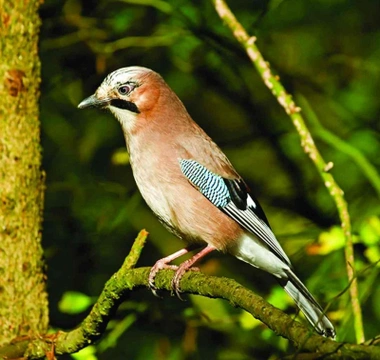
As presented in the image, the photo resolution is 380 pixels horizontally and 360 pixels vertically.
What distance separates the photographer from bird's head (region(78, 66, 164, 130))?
4.83 metres

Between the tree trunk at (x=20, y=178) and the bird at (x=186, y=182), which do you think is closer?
the tree trunk at (x=20, y=178)

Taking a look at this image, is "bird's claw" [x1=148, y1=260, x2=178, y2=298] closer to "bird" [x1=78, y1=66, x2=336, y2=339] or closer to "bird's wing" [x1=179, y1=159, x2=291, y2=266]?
"bird" [x1=78, y1=66, x2=336, y2=339]

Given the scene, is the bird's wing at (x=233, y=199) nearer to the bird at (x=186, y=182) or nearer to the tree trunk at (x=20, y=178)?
the bird at (x=186, y=182)

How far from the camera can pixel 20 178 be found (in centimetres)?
438

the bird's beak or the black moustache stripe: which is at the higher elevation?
the bird's beak

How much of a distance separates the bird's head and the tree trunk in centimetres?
45

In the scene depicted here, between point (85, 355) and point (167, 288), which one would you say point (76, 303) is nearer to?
point (85, 355)

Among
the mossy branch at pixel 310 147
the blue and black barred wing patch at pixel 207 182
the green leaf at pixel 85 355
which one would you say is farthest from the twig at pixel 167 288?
the mossy branch at pixel 310 147

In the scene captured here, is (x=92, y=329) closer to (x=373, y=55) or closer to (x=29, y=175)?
(x=29, y=175)

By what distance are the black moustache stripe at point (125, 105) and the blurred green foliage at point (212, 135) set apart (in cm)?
103

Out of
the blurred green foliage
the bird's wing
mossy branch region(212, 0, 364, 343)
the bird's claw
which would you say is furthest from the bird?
the blurred green foliage

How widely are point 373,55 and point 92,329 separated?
146 inches

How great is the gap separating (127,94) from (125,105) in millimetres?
71

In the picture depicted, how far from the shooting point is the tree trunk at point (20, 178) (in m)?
4.29
